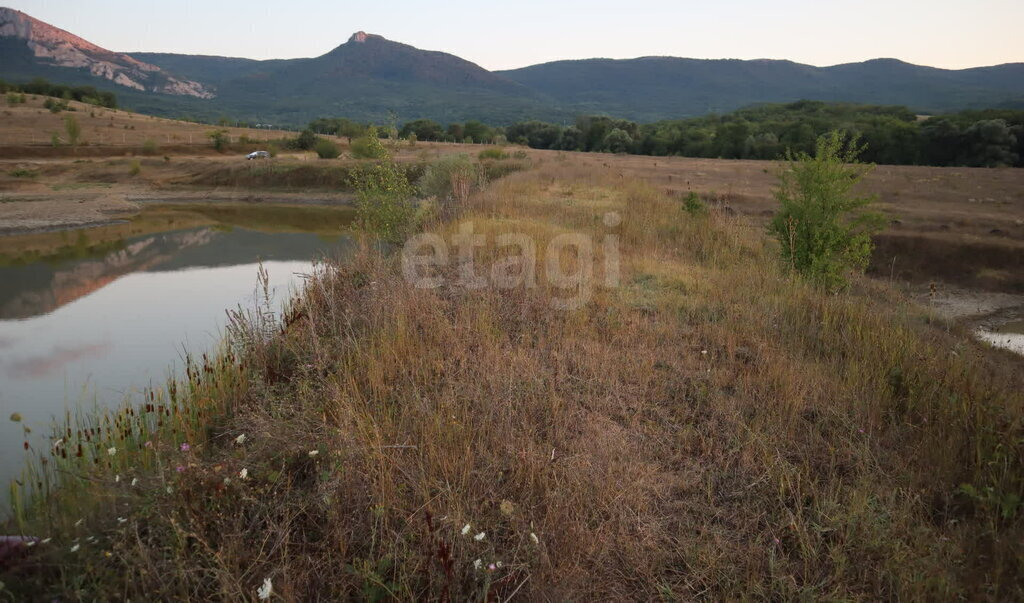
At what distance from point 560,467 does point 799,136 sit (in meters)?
58.7

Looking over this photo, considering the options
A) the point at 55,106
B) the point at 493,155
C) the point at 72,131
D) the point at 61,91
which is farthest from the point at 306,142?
the point at 61,91

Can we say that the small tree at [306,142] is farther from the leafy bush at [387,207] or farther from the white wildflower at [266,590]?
the white wildflower at [266,590]

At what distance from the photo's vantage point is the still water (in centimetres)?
736

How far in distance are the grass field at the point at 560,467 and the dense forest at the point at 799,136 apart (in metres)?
18.0

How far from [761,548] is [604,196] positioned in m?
14.0

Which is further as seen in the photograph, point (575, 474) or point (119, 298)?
point (119, 298)

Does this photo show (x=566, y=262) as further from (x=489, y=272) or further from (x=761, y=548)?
(x=761, y=548)

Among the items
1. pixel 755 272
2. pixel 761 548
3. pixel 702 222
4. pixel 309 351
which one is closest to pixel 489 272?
pixel 309 351

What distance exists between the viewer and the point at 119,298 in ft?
43.5

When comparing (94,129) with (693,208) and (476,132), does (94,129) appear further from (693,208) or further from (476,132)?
(693,208)

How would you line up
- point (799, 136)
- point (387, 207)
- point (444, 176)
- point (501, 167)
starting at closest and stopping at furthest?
point (387, 207) < point (444, 176) < point (501, 167) < point (799, 136)

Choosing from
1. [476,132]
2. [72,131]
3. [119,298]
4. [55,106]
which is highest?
[55,106]

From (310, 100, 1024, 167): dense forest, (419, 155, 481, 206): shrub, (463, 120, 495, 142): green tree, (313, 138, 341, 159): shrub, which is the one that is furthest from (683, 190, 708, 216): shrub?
(463, 120, 495, 142): green tree

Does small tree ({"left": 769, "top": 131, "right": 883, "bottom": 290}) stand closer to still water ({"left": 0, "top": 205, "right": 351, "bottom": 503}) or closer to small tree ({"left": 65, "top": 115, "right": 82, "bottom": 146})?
still water ({"left": 0, "top": 205, "right": 351, "bottom": 503})
